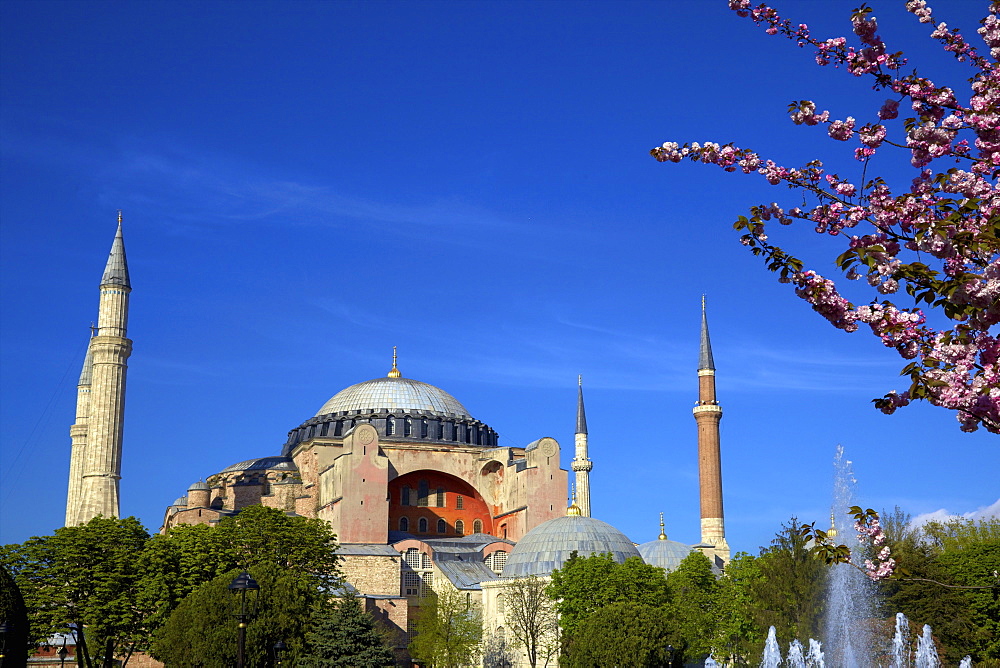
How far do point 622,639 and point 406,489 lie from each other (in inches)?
948

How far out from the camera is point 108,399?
2026 inches


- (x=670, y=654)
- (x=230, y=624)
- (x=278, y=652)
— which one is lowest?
(x=670, y=654)

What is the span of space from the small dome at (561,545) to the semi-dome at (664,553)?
31.2 ft

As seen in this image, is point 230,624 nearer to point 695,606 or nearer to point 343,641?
point 343,641

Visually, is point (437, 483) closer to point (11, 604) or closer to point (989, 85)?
point (11, 604)

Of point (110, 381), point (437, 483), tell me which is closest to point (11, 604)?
point (110, 381)

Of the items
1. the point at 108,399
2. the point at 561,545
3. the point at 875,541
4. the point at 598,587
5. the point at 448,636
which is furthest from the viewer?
the point at 108,399

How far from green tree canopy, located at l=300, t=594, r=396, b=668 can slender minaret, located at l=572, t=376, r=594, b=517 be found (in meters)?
35.4

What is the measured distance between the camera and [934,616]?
3622 cm

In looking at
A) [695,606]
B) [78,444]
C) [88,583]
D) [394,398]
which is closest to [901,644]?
[695,606]

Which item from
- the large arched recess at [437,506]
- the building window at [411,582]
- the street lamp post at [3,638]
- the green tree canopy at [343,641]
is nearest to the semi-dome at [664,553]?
the large arched recess at [437,506]

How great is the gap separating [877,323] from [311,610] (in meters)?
29.2

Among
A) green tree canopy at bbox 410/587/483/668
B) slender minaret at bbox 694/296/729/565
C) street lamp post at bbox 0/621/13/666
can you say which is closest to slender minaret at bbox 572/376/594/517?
slender minaret at bbox 694/296/729/565

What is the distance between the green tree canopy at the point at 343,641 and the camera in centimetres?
3234
